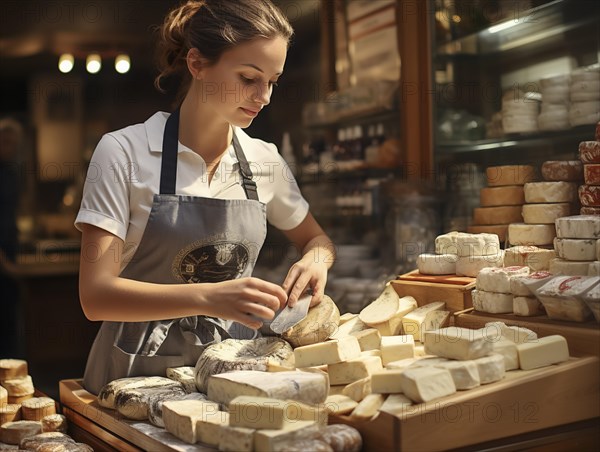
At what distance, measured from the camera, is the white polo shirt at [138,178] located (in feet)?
6.91

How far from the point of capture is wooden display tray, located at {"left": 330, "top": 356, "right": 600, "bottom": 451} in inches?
58.8

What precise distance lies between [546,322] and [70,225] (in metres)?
6.52

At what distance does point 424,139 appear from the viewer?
390cm

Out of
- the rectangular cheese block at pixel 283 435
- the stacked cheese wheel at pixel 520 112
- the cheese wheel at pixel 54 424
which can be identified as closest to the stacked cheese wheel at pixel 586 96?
the stacked cheese wheel at pixel 520 112

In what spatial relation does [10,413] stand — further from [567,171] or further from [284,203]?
[567,171]

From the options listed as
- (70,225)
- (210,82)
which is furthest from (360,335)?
(70,225)

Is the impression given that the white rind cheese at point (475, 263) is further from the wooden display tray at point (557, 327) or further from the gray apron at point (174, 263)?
the gray apron at point (174, 263)

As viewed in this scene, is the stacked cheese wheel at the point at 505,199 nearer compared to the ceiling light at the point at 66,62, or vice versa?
the stacked cheese wheel at the point at 505,199

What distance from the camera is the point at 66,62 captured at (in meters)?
6.94

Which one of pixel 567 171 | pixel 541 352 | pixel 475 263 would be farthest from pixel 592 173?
pixel 541 352

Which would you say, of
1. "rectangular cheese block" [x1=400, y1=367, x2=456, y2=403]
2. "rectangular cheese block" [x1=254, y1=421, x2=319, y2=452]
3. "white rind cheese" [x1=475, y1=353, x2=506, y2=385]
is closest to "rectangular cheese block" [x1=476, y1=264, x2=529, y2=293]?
"white rind cheese" [x1=475, y1=353, x2=506, y2=385]

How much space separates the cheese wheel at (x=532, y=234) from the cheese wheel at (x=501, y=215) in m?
0.21

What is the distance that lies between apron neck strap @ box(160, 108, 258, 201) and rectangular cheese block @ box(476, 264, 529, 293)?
0.75 meters

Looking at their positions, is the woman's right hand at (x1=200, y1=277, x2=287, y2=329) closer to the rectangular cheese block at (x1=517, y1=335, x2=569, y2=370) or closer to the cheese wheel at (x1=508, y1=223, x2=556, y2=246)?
the rectangular cheese block at (x1=517, y1=335, x2=569, y2=370)
